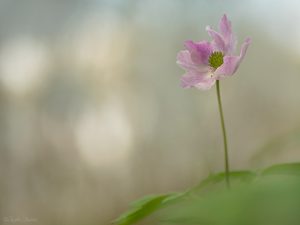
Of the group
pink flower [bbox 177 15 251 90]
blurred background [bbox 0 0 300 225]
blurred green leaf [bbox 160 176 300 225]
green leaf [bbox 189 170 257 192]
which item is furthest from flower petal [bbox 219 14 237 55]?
blurred background [bbox 0 0 300 225]

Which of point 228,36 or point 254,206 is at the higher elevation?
point 228,36

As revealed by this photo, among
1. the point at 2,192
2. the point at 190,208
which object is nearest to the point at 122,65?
the point at 2,192

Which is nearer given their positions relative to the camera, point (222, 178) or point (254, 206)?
point (254, 206)

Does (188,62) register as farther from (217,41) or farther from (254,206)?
(254,206)

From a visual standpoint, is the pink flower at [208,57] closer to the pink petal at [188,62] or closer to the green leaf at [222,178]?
the pink petal at [188,62]

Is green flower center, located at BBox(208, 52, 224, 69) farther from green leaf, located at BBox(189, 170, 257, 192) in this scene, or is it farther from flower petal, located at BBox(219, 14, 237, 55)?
green leaf, located at BBox(189, 170, 257, 192)

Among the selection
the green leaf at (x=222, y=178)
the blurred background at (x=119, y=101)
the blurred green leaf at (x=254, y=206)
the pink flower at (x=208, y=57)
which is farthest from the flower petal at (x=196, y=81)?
the blurred background at (x=119, y=101)

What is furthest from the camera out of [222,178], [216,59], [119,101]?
[119,101]

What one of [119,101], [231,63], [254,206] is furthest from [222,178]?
[119,101]
